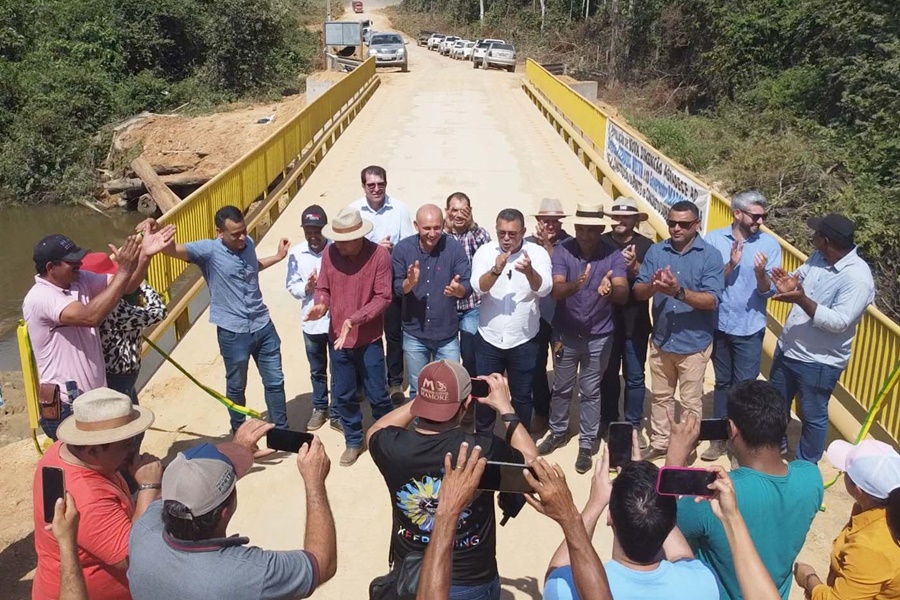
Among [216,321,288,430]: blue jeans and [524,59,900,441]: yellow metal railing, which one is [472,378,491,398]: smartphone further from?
[524,59,900,441]: yellow metal railing

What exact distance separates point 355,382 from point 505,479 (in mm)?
3267

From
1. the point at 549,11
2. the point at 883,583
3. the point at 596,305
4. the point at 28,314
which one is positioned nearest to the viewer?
the point at 883,583

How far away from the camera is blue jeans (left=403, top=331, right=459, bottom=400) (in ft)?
19.7

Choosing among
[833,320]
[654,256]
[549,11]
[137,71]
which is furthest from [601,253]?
[549,11]

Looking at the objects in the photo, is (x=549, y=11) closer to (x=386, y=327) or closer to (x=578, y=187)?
(x=578, y=187)

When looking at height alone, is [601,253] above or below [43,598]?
above

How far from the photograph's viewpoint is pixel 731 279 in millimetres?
5832

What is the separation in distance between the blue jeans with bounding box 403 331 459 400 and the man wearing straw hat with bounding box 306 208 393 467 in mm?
271

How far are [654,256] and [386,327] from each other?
2.39 metres

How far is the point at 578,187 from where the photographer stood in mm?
15492

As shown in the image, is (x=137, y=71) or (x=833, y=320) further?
(x=137, y=71)

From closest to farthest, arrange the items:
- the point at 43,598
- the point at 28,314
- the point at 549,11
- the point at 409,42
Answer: the point at 43,598 → the point at 28,314 → the point at 549,11 → the point at 409,42

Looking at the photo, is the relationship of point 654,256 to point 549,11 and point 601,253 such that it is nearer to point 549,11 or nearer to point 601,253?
point 601,253

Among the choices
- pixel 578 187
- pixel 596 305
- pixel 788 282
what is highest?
pixel 788 282
